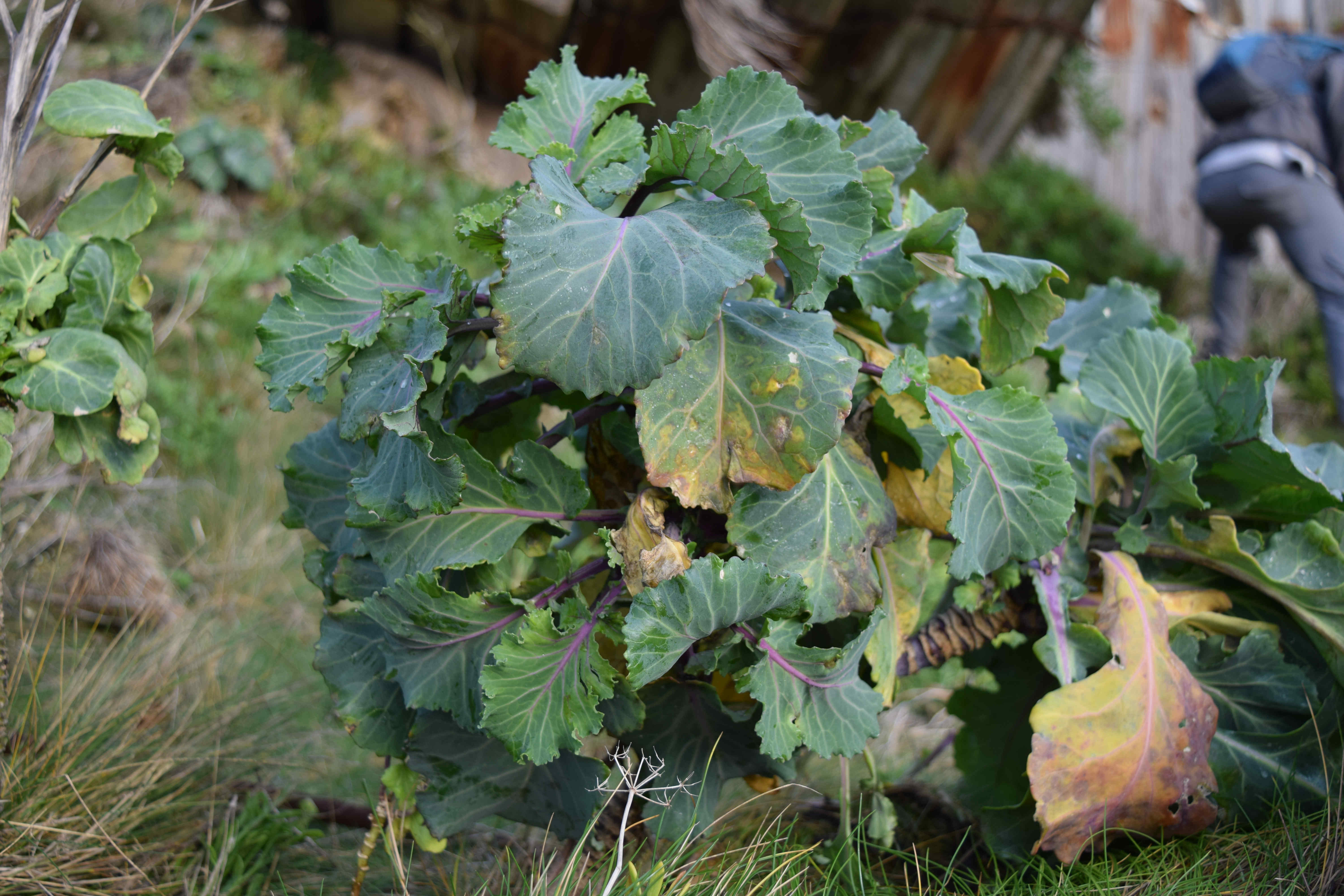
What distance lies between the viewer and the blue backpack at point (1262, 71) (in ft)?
13.6

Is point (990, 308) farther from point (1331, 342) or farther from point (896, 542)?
point (1331, 342)

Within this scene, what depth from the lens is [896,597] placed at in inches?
57.4

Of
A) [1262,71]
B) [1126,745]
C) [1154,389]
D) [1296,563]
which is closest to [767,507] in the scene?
[1126,745]

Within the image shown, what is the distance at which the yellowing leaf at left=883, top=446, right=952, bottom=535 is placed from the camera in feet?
4.68

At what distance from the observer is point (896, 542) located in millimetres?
1469

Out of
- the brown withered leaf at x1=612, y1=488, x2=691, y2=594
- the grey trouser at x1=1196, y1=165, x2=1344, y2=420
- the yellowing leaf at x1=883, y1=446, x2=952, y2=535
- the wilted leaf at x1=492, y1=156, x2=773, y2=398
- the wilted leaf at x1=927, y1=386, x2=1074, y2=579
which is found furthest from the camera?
the grey trouser at x1=1196, y1=165, x2=1344, y2=420

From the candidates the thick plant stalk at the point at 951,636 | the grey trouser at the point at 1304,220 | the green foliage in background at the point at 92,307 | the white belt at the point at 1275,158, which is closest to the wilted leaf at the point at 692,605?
the thick plant stalk at the point at 951,636

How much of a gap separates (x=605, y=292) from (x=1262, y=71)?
440 cm

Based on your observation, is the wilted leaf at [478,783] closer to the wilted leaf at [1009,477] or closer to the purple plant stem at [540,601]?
the purple plant stem at [540,601]

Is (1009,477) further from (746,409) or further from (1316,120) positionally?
(1316,120)

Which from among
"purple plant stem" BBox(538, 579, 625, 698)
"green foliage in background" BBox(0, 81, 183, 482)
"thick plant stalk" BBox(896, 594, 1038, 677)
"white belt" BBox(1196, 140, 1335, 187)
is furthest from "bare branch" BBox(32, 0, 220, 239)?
"white belt" BBox(1196, 140, 1335, 187)

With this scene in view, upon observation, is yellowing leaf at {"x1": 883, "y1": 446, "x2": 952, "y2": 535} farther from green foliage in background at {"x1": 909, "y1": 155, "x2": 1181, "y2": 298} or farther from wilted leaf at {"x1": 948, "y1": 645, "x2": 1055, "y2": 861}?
green foliage in background at {"x1": 909, "y1": 155, "x2": 1181, "y2": 298}

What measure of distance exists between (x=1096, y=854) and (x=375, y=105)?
18.6ft

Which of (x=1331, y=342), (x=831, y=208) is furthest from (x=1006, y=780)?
(x=1331, y=342)
